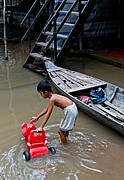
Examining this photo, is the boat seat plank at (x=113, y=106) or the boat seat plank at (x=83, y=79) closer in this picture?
the boat seat plank at (x=113, y=106)

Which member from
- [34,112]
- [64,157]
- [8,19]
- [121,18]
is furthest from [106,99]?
[8,19]

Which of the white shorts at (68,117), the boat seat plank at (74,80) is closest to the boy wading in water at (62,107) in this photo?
the white shorts at (68,117)

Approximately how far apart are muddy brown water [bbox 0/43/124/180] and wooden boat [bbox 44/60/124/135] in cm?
25

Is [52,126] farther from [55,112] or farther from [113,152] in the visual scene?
[113,152]

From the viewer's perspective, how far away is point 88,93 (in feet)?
18.9

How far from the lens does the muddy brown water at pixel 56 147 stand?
3.79m

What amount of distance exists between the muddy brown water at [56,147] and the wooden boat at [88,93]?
25cm

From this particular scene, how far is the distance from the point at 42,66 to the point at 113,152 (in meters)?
4.67

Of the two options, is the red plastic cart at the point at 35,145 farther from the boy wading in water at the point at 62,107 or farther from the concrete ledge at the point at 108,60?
the concrete ledge at the point at 108,60

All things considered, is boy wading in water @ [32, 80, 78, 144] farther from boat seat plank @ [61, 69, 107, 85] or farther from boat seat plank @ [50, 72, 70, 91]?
boat seat plank @ [61, 69, 107, 85]

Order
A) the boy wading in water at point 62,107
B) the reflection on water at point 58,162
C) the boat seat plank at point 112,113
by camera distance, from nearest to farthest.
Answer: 1. the reflection on water at point 58,162
2. the boy wading in water at point 62,107
3. the boat seat plank at point 112,113

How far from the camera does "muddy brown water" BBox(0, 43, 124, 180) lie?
3.79 metres

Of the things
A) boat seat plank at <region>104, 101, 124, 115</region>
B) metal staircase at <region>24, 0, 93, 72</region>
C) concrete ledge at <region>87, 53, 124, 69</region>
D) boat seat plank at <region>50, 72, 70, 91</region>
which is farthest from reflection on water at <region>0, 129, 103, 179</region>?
concrete ledge at <region>87, 53, 124, 69</region>

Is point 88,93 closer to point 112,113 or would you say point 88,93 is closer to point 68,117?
point 112,113
